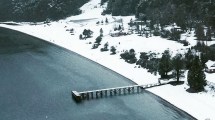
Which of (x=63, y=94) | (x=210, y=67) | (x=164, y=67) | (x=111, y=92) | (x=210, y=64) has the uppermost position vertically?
(x=164, y=67)

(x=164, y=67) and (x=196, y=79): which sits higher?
(x=164, y=67)

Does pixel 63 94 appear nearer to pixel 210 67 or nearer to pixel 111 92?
pixel 111 92

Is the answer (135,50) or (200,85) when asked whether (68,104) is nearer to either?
(200,85)

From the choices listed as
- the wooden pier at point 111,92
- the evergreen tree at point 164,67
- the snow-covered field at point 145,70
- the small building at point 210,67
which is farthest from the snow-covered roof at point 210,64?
the wooden pier at point 111,92

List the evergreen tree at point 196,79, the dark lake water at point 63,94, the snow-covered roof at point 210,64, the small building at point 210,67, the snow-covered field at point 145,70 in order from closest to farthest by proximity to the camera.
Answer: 1. the dark lake water at point 63,94
2. the snow-covered field at point 145,70
3. the evergreen tree at point 196,79
4. the small building at point 210,67
5. the snow-covered roof at point 210,64

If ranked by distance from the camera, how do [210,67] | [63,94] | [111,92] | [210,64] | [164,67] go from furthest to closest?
[210,64] < [210,67] < [164,67] < [111,92] < [63,94]

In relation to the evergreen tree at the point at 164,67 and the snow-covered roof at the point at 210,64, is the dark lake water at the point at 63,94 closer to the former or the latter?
the evergreen tree at the point at 164,67

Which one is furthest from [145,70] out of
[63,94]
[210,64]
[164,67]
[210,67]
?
[63,94]

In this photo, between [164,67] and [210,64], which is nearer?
[164,67]

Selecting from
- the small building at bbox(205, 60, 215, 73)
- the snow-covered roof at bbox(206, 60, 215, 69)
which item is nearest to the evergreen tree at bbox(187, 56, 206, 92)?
the small building at bbox(205, 60, 215, 73)

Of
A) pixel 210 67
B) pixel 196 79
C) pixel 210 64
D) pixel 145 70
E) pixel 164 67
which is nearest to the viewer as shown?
pixel 196 79
